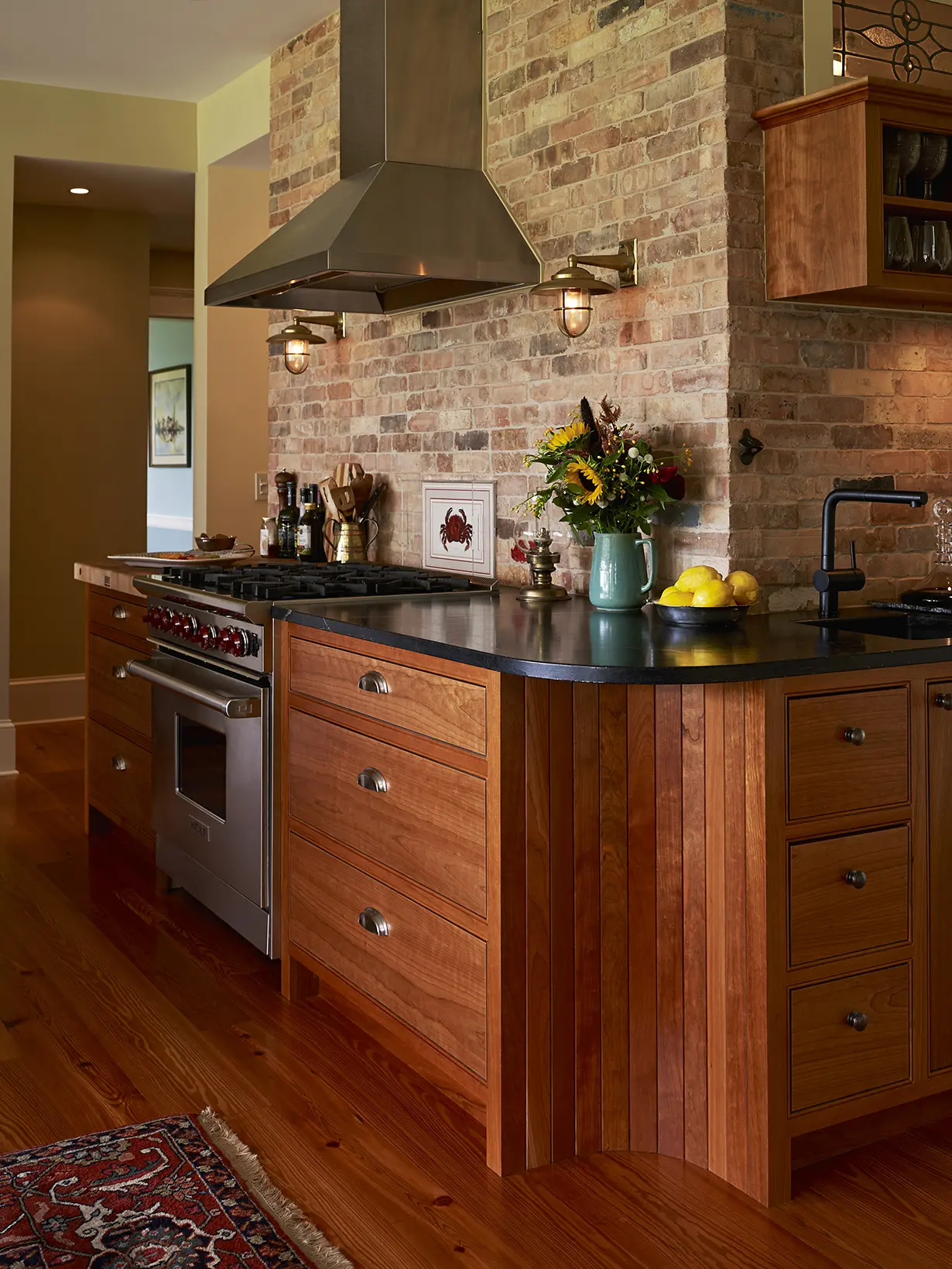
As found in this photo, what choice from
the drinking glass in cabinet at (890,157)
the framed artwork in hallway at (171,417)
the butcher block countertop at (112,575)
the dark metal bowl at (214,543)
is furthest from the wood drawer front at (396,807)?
the framed artwork in hallway at (171,417)

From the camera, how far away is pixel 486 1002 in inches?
87.0

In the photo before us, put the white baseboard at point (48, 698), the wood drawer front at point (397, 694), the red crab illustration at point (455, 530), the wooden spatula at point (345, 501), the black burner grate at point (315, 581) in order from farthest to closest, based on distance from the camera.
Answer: the white baseboard at point (48, 698)
the wooden spatula at point (345, 501)
the red crab illustration at point (455, 530)
the black burner grate at point (315, 581)
the wood drawer front at point (397, 694)

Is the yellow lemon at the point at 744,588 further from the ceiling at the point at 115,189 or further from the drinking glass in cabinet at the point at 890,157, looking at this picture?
the ceiling at the point at 115,189

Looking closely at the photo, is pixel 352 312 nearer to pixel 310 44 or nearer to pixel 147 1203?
pixel 310 44

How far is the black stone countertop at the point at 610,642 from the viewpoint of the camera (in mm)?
1994

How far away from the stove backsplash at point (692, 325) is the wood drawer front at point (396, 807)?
0.83 m

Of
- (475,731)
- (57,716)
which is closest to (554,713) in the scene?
(475,731)

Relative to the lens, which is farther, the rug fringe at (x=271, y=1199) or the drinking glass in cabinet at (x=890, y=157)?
the drinking glass in cabinet at (x=890, y=157)

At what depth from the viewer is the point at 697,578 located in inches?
96.0

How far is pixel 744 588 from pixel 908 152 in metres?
0.94

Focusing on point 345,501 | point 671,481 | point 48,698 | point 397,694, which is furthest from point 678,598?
point 48,698

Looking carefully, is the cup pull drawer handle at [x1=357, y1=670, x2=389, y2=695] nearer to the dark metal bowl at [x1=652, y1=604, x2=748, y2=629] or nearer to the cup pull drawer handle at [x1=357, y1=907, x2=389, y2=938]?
the cup pull drawer handle at [x1=357, y1=907, x2=389, y2=938]

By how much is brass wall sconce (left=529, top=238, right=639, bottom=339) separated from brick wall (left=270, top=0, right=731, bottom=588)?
34mm

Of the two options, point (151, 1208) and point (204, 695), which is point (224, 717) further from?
point (151, 1208)
